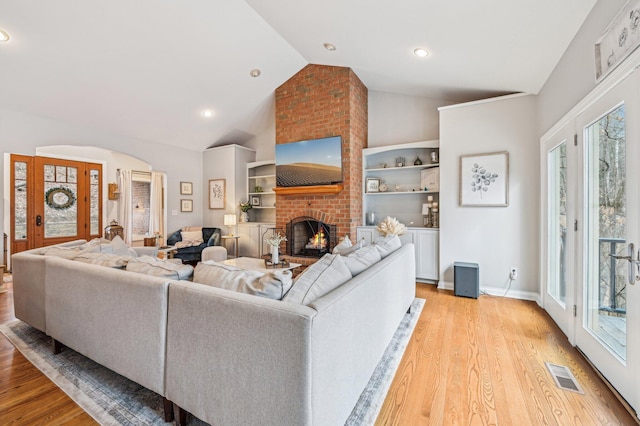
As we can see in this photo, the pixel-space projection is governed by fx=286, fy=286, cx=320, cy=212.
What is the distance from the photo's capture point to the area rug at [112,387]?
1.52 m

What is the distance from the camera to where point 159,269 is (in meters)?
1.65

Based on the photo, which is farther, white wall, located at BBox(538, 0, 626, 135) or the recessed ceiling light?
the recessed ceiling light

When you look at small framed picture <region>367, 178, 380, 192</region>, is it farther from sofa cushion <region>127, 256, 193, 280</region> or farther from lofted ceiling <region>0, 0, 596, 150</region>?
sofa cushion <region>127, 256, 193, 280</region>

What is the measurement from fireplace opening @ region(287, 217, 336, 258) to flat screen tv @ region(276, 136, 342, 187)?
70cm

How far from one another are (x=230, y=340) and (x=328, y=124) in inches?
159

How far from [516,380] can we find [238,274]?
1.90 metres

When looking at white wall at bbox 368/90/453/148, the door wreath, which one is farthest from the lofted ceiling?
the door wreath

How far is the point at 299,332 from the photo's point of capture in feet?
3.46

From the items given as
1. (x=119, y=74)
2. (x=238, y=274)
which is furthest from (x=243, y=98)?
(x=238, y=274)

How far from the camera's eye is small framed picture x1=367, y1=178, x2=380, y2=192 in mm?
4852

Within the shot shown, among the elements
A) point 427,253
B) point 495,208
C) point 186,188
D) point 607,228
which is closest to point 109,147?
point 186,188

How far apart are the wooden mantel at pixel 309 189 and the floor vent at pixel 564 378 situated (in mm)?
3194

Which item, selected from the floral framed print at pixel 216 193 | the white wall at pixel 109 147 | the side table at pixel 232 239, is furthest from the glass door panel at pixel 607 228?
the white wall at pixel 109 147

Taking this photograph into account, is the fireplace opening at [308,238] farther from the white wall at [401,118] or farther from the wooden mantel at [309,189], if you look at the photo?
the white wall at [401,118]
